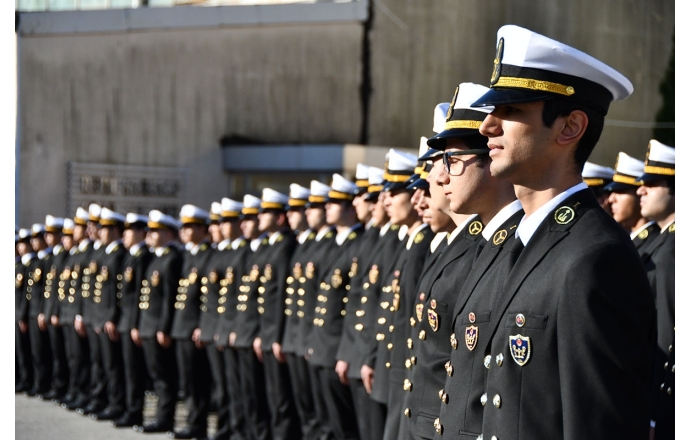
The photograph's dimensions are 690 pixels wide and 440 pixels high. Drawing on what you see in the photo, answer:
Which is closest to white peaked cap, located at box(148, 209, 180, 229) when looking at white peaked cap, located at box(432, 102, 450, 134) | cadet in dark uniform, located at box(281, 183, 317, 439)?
cadet in dark uniform, located at box(281, 183, 317, 439)

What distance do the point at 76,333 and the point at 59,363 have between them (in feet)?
3.41

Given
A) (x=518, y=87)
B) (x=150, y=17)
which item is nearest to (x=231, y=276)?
(x=518, y=87)

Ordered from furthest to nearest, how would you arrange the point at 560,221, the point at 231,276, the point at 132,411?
the point at 132,411 → the point at 231,276 → the point at 560,221

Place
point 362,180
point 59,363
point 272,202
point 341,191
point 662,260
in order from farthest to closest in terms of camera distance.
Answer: point 59,363
point 272,202
point 341,191
point 362,180
point 662,260

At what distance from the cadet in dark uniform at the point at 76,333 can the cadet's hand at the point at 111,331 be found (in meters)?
0.82

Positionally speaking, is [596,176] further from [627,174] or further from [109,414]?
[109,414]

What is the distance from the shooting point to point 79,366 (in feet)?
39.7

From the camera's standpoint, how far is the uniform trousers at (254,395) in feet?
28.8

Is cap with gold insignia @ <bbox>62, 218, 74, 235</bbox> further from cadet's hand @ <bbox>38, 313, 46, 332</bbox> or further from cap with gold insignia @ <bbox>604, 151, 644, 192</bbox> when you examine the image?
cap with gold insignia @ <bbox>604, 151, 644, 192</bbox>

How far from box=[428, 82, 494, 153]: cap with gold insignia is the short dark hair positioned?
3.24ft

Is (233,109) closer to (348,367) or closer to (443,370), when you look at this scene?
(348,367)

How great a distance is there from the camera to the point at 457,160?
12.3 feet

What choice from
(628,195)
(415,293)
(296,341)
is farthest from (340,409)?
(628,195)
